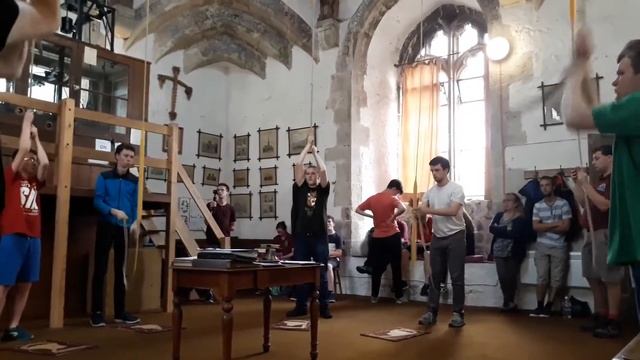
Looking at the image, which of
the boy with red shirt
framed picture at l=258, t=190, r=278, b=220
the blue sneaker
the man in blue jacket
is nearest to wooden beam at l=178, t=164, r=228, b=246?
the man in blue jacket

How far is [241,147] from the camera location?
10.4m

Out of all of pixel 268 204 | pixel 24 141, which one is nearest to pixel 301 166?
pixel 24 141

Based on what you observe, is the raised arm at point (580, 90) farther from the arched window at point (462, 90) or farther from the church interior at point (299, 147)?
the arched window at point (462, 90)

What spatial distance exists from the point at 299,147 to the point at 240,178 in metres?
1.55

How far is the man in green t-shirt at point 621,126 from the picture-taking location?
5.14 ft

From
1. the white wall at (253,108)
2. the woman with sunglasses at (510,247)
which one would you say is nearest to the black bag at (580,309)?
the woman with sunglasses at (510,247)

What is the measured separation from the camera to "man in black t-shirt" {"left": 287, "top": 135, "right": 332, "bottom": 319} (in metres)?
5.29

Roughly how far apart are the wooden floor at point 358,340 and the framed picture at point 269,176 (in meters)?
4.26

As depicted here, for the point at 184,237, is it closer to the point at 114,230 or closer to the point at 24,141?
the point at 114,230

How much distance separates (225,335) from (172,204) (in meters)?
3.17

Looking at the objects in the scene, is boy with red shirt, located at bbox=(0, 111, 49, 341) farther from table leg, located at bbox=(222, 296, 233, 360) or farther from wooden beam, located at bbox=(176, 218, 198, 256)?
table leg, located at bbox=(222, 296, 233, 360)

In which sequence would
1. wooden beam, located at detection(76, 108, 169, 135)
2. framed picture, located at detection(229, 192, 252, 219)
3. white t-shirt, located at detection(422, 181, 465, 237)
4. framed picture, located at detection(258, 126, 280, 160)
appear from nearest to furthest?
white t-shirt, located at detection(422, 181, 465, 237) → wooden beam, located at detection(76, 108, 169, 135) → framed picture, located at detection(258, 126, 280, 160) → framed picture, located at detection(229, 192, 252, 219)

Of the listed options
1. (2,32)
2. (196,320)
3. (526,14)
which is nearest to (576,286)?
(526,14)

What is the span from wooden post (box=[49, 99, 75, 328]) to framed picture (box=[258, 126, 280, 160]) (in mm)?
5012
